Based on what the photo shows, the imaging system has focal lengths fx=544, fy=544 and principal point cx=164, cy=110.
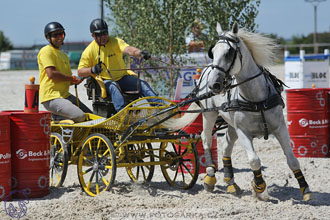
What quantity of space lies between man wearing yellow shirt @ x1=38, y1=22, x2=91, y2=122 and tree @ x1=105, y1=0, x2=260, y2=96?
5.41m

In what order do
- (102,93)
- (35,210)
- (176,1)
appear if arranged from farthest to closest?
(176,1) < (102,93) < (35,210)

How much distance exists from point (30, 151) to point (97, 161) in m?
0.78

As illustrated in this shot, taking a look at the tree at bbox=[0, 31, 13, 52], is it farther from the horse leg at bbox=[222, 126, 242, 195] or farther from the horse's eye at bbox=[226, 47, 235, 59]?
the horse's eye at bbox=[226, 47, 235, 59]

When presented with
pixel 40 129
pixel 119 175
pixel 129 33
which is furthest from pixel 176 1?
pixel 40 129

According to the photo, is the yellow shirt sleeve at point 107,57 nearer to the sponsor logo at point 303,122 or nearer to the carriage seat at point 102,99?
the carriage seat at point 102,99

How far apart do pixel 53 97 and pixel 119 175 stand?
165 centimetres

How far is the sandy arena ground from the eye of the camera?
5.26 metres

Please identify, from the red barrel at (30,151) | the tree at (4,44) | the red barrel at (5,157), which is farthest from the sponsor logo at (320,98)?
the tree at (4,44)

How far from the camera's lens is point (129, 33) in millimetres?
14844

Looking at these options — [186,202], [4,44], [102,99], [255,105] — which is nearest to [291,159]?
[255,105]

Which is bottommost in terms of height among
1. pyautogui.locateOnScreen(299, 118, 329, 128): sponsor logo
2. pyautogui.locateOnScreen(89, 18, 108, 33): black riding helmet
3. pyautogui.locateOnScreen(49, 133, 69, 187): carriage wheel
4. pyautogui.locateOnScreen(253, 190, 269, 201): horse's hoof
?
pyautogui.locateOnScreen(253, 190, 269, 201): horse's hoof

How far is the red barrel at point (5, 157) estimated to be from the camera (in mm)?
5816

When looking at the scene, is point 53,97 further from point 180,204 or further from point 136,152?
point 180,204

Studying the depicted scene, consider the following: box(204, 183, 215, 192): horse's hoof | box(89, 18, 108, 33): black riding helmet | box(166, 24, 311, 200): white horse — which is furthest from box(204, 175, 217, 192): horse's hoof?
box(89, 18, 108, 33): black riding helmet
